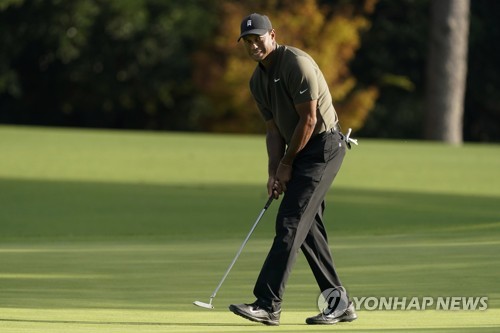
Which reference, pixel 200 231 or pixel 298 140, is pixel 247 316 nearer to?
pixel 298 140

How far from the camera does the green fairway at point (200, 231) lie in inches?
316

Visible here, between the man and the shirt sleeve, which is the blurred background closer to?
the man

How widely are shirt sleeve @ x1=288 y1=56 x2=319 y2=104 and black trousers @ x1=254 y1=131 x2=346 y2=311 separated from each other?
0.32 metres

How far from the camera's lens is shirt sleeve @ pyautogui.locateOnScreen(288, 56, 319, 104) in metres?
7.62

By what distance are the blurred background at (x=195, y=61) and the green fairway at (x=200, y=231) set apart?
15.7 m

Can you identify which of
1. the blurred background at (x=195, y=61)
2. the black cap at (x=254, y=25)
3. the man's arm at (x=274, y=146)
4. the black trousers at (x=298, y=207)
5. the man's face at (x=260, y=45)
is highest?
the blurred background at (x=195, y=61)

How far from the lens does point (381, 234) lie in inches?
579

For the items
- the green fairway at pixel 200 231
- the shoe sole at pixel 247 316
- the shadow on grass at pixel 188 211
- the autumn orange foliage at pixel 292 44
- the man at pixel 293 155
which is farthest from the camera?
the autumn orange foliage at pixel 292 44

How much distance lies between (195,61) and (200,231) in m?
30.8

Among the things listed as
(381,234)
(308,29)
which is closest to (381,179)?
(381,234)

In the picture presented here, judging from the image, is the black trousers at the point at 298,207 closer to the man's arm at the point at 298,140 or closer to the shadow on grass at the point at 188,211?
the man's arm at the point at 298,140

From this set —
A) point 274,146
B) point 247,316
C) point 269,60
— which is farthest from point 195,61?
point 247,316

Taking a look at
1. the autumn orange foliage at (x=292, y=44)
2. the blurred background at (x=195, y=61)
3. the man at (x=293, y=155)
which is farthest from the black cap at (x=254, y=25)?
the autumn orange foliage at (x=292, y=44)

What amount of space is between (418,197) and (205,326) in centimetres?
1247
